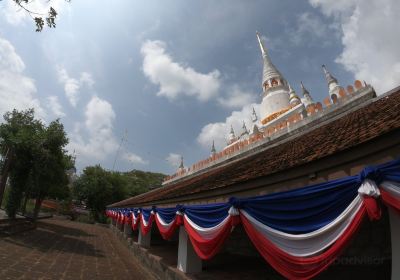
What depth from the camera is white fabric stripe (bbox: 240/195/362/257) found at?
2.82 metres

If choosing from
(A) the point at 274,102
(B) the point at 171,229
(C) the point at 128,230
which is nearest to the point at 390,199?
(B) the point at 171,229

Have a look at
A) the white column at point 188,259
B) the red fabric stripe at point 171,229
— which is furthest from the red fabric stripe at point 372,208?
the white column at point 188,259

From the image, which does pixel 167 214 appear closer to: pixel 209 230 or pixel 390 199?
pixel 209 230

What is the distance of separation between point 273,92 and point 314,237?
32.1m

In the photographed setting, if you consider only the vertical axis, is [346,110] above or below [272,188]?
above

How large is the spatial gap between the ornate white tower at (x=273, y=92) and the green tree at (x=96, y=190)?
25774 millimetres

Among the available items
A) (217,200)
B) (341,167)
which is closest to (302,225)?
(341,167)

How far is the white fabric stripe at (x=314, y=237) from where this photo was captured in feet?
9.26

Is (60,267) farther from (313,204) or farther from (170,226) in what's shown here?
(313,204)

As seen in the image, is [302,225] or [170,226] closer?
[302,225]

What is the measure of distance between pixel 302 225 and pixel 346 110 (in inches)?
385

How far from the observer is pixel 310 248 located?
3154 millimetres

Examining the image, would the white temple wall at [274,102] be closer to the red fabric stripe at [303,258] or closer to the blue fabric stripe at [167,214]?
the blue fabric stripe at [167,214]

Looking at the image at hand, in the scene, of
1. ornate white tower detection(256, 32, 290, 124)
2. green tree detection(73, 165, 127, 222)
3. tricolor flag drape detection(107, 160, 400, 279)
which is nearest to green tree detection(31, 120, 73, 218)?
tricolor flag drape detection(107, 160, 400, 279)
